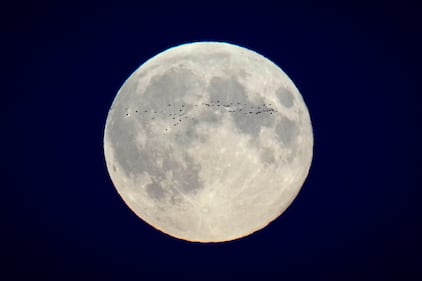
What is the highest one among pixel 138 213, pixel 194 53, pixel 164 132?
pixel 194 53

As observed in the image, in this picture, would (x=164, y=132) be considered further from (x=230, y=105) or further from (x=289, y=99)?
(x=289, y=99)

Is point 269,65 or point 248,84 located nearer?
point 248,84

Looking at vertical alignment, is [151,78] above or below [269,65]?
below

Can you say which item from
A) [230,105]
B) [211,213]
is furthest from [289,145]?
[211,213]

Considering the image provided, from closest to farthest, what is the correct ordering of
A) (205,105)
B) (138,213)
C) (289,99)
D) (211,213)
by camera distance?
(205,105) < (211,213) < (289,99) < (138,213)

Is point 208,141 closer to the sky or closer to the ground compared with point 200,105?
closer to the ground

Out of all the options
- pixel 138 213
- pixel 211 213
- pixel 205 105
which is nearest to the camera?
pixel 205 105

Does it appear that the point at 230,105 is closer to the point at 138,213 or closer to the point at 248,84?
the point at 248,84
